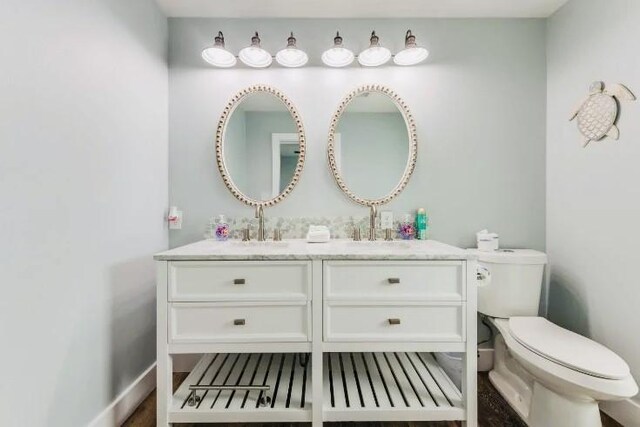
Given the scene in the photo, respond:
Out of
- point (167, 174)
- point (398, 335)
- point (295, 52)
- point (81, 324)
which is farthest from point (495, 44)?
point (81, 324)

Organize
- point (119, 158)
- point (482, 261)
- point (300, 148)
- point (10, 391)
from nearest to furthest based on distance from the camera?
1. point (10, 391)
2. point (119, 158)
3. point (482, 261)
4. point (300, 148)

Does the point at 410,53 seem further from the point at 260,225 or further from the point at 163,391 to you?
the point at 163,391

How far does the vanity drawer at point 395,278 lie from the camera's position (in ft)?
4.52

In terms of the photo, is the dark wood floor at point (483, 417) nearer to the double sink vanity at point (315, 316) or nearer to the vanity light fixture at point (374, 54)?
the double sink vanity at point (315, 316)

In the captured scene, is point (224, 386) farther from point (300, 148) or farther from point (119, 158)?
point (300, 148)

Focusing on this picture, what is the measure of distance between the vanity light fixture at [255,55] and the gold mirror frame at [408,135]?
0.55 metres

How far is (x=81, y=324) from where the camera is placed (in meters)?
1.26

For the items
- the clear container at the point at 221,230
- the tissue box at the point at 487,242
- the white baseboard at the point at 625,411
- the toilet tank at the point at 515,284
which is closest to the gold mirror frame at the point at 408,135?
the tissue box at the point at 487,242

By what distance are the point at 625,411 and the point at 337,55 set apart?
2434 millimetres

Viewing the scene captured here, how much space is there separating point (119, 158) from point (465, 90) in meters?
2.11

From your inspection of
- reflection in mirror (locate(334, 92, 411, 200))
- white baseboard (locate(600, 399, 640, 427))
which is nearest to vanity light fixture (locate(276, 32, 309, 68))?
reflection in mirror (locate(334, 92, 411, 200))

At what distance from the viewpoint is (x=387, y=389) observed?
1505mm

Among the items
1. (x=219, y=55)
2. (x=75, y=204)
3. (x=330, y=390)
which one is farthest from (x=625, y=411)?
(x=219, y=55)

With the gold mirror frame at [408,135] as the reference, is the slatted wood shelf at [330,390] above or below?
below
